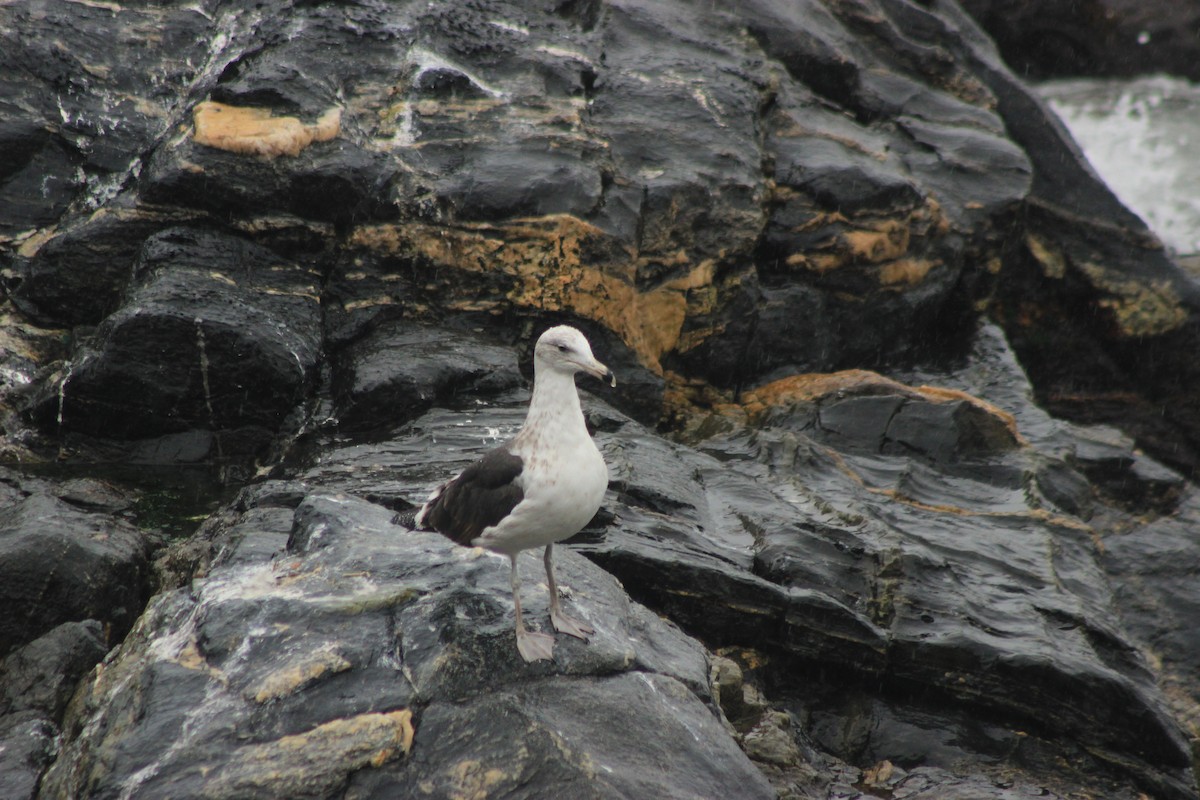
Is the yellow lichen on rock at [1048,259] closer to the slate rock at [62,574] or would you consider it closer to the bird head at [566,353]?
the bird head at [566,353]

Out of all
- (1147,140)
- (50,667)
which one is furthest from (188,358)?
(1147,140)

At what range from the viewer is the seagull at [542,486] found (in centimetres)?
459

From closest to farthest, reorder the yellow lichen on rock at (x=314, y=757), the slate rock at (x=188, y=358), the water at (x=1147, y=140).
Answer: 1. the yellow lichen on rock at (x=314, y=757)
2. the slate rock at (x=188, y=358)
3. the water at (x=1147, y=140)

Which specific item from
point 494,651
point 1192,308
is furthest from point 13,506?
point 1192,308

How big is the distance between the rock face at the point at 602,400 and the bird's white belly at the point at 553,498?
1.79 feet

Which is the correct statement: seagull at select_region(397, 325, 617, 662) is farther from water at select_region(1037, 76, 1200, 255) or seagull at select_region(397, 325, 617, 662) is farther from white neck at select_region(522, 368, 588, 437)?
water at select_region(1037, 76, 1200, 255)

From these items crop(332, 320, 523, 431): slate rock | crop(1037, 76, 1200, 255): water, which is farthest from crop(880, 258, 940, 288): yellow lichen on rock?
crop(1037, 76, 1200, 255): water

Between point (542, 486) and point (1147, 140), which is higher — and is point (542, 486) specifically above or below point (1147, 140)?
below

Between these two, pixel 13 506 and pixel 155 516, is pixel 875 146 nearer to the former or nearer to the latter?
pixel 155 516

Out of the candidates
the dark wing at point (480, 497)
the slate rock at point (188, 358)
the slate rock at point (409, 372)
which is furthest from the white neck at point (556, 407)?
the slate rock at point (188, 358)

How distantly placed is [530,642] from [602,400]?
4607 mm

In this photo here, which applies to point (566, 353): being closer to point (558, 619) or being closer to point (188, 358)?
point (558, 619)

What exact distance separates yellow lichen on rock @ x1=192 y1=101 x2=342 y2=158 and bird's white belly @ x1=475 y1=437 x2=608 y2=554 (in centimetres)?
538

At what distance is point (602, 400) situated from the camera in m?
9.16
